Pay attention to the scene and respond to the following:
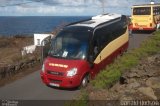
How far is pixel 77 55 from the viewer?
13523 millimetres

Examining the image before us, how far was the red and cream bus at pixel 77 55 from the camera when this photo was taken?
510 inches

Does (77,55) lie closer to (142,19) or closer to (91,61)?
(91,61)

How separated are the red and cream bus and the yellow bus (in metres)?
15.3

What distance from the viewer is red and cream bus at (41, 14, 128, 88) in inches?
→ 510

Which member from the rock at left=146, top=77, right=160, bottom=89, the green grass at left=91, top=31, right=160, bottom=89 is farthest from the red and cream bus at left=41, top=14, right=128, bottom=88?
the rock at left=146, top=77, right=160, bottom=89

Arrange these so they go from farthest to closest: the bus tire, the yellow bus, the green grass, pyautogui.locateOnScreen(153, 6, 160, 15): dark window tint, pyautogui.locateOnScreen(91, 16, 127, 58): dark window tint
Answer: pyautogui.locateOnScreen(153, 6, 160, 15): dark window tint, the yellow bus, pyautogui.locateOnScreen(91, 16, 127, 58): dark window tint, the bus tire, the green grass

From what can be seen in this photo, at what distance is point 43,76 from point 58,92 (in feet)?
3.46

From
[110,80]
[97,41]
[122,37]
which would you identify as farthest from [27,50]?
[110,80]

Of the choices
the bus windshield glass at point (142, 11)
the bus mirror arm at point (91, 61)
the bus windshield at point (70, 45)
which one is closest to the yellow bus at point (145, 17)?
the bus windshield glass at point (142, 11)

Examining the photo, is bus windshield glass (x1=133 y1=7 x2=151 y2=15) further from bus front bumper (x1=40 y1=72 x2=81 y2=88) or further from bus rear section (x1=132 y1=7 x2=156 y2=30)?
bus front bumper (x1=40 y1=72 x2=81 y2=88)

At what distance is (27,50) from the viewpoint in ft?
99.5

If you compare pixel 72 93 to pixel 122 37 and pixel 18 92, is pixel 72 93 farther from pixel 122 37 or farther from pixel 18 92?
pixel 122 37

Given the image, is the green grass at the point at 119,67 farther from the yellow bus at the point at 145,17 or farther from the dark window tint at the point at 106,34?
the yellow bus at the point at 145,17

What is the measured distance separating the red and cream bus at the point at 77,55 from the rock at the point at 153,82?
13.4 feet
